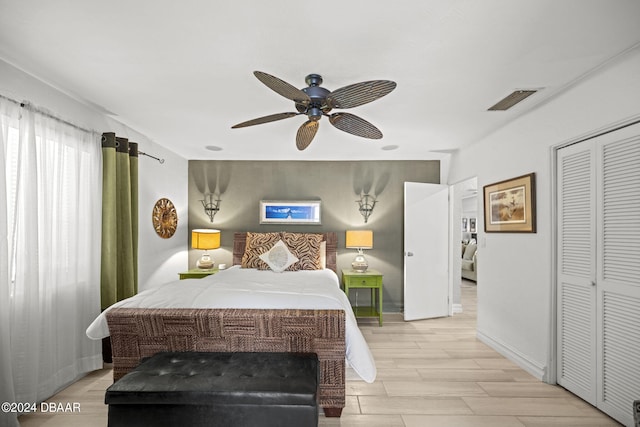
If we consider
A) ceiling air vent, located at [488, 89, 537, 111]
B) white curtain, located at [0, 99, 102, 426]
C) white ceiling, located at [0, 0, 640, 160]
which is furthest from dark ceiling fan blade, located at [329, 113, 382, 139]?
white curtain, located at [0, 99, 102, 426]

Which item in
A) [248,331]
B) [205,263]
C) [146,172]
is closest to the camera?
[248,331]

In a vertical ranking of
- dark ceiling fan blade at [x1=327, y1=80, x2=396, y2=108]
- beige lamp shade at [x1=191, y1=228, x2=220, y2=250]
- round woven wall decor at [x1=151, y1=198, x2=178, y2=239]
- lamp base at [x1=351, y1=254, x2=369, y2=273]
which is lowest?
lamp base at [x1=351, y1=254, x2=369, y2=273]

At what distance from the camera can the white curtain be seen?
2.27 m

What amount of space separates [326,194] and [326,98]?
306 centimetres

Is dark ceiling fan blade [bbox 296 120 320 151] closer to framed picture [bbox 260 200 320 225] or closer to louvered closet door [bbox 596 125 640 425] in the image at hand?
louvered closet door [bbox 596 125 640 425]

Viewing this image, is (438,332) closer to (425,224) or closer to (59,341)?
(425,224)

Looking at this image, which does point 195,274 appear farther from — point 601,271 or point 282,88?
point 601,271

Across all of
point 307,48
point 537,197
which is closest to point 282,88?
point 307,48

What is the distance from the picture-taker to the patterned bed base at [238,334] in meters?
2.33

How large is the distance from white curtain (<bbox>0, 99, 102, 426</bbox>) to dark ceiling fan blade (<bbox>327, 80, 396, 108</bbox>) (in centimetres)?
213

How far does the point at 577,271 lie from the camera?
2.63 meters

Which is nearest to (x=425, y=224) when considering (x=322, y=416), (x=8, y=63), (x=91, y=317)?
(x=322, y=416)

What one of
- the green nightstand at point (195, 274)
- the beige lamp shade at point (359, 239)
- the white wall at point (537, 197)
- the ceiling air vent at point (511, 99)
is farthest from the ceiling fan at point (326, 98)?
the green nightstand at point (195, 274)

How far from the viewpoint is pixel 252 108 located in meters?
3.10
